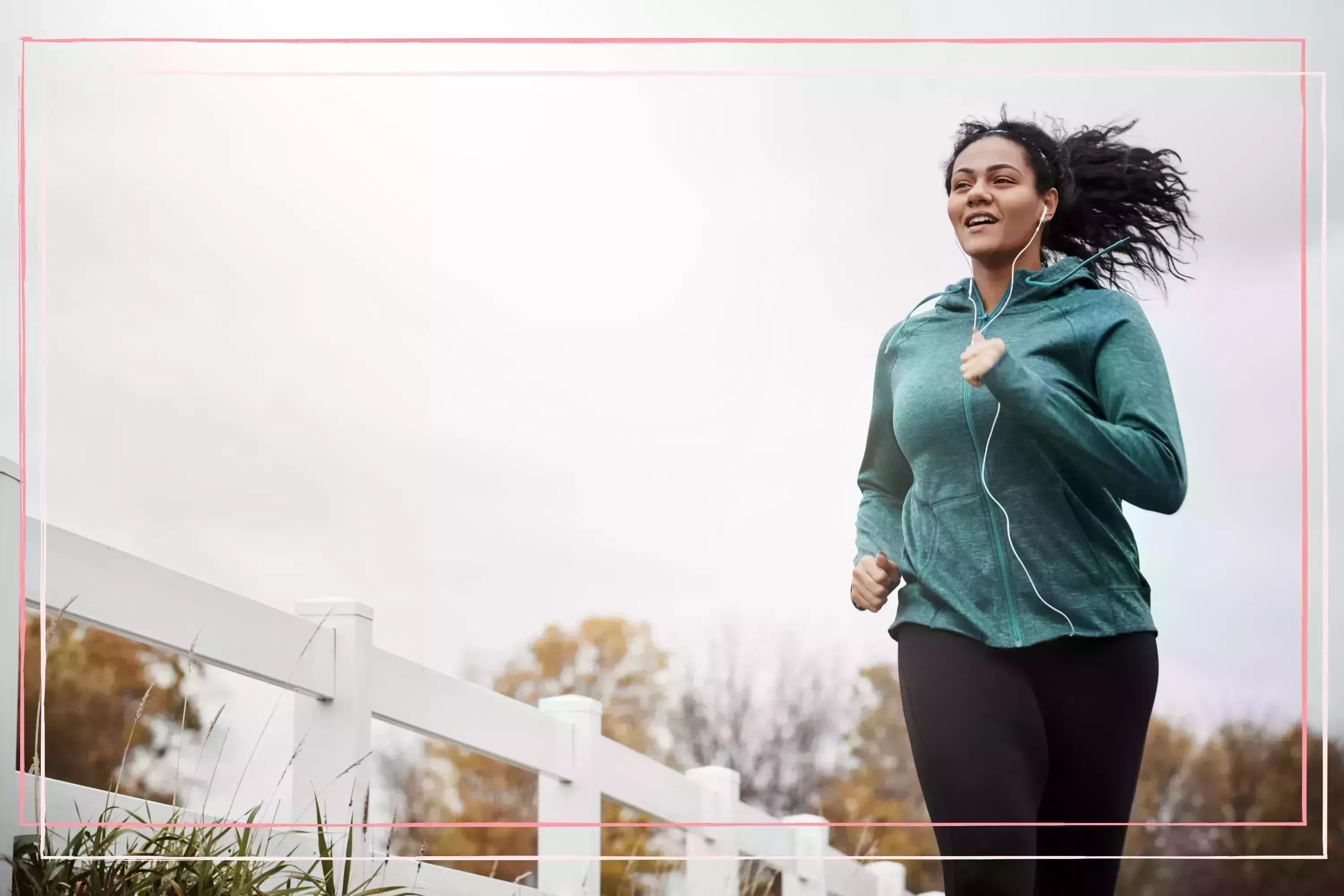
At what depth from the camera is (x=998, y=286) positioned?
1.96 metres

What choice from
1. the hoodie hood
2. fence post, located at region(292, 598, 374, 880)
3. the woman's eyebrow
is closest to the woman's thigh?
the hoodie hood

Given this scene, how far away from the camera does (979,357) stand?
1926 mm

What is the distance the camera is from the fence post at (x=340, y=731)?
6.46ft

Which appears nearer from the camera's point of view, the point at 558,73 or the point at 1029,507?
the point at 1029,507

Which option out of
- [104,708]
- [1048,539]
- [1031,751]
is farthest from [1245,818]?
[104,708]

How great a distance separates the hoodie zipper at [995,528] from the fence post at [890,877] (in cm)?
39

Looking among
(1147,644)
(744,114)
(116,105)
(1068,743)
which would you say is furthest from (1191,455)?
(116,105)

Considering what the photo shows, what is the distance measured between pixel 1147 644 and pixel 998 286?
0.57 m

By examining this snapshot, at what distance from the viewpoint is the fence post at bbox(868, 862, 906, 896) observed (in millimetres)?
1953

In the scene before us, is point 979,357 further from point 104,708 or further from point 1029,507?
point 104,708

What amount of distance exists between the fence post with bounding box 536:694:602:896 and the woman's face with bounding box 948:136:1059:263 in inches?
35.9

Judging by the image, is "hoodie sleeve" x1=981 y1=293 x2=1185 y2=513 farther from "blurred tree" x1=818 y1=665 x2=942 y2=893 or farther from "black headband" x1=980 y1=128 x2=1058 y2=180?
"blurred tree" x1=818 y1=665 x2=942 y2=893

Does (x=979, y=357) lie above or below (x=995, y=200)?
below

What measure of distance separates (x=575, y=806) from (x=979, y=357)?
36.1 inches
